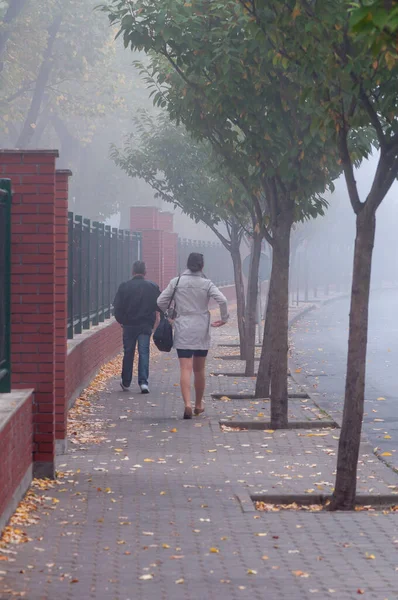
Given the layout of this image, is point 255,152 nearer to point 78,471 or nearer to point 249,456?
point 249,456

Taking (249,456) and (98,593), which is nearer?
(98,593)

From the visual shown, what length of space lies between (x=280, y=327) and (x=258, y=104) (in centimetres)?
221

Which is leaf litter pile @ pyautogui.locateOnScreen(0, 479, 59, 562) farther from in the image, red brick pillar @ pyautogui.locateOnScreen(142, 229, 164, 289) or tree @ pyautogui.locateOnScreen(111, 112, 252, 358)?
red brick pillar @ pyautogui.locateOnScreen(142, 229, 164, 289)

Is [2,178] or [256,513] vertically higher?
[2,178]

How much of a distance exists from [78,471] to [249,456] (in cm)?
162

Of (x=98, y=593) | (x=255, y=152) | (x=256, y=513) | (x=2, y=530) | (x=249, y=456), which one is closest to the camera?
(x=98, y=593)

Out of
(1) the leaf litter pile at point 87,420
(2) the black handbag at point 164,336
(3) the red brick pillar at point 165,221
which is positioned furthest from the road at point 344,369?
(3) the red brick pillar at point 165,221

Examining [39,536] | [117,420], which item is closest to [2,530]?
[39,536]

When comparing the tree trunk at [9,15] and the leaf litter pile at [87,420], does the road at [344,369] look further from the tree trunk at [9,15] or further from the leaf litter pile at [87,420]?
the tree trunk at [9,15]

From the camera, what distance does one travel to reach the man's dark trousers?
50.5 feet

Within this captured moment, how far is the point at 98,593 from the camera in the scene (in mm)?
5762

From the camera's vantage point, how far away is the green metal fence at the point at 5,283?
830 centimetres

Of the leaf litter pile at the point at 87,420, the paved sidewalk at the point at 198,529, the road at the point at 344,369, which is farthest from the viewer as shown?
the road at the point at 344,369

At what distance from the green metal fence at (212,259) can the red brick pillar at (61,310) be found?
2520 cm
